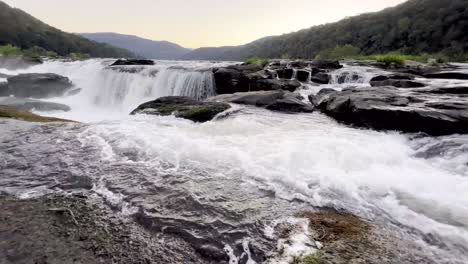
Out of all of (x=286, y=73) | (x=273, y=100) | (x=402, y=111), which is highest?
(x=286, y=73)

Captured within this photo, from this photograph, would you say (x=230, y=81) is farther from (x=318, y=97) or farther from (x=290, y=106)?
(x=290, y=106)

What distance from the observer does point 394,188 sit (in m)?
4.68

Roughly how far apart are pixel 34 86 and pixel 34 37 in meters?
75.8

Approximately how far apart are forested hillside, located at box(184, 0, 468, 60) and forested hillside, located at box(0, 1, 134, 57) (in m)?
63.6

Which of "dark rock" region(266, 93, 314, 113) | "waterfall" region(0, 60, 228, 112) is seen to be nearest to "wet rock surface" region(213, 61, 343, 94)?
"waterfall" region(0, 60, 228, 112)

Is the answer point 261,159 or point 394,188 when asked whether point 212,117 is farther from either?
point 394,188

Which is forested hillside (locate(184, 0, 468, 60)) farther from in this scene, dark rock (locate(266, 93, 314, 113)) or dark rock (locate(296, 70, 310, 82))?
dark rock (locate(266, 93, 314, 113))

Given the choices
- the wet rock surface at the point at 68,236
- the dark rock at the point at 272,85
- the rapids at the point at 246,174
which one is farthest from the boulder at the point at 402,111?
the wet rock surface at the point at 68,236

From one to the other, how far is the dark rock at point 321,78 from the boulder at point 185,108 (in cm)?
830

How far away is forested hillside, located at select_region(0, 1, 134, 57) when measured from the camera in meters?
75.6

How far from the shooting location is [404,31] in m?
57.0

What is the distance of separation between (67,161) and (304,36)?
9247 centimetres

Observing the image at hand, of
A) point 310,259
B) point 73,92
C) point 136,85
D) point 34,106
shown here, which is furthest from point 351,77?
point 73,92

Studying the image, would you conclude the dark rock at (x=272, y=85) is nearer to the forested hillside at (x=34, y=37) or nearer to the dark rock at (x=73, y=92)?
the dark rock at (x=73, y=92)
